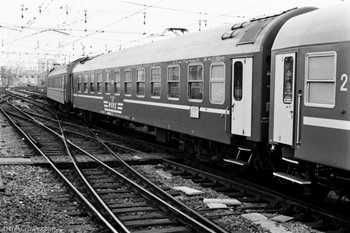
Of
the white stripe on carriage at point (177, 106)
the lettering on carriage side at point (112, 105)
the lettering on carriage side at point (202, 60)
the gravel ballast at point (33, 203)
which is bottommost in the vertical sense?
the gravel ballast at point (33, 203)

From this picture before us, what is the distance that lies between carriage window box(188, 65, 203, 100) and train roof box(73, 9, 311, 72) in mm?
322

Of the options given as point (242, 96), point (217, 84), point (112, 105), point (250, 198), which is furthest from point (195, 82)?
point (112, 105)

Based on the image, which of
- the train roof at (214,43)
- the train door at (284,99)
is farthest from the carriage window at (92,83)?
the train door at (284,99)

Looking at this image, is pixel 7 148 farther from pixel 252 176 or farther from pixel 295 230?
pixel 295 230

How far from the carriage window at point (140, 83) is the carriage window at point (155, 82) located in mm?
842

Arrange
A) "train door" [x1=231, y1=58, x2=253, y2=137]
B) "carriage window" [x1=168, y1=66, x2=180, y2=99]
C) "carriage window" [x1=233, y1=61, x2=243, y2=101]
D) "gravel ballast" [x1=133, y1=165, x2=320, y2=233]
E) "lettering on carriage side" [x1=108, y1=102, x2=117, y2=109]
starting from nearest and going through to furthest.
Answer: "gravel ballast" [x1=133, y1=165, x2=320, y2=233] < "train door" [x1=231, y1=58, x2=253, y2=137] < "carriage window" [x1=233, y1=61, x2=243, y2=101] < "carriage window" [x1=168, y1=66, x2=180, y2=99] < "lettering on carriage side" [x1=108, y1=102, x2=117, y2=109]

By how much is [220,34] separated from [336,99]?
4593mm

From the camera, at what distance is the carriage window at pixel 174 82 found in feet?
39.8

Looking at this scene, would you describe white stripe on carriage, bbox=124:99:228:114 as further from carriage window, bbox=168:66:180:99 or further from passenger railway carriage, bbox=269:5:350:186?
passenger railway carriage, bbox=269:5:350:186

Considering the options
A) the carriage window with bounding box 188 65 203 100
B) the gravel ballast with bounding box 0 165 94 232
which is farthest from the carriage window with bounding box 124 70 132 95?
the gravel ballast with bounding box 0 165 94 232

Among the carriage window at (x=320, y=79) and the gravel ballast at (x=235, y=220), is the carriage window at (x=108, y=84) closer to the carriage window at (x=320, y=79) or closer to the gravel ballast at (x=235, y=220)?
the gravel ballast at (x=235, y=220)

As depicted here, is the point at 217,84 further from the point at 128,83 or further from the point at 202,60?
the point at 128,83

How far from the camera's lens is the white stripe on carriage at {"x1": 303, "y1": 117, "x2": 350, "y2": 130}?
254 inches

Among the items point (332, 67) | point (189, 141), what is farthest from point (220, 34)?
point (332, 67)
